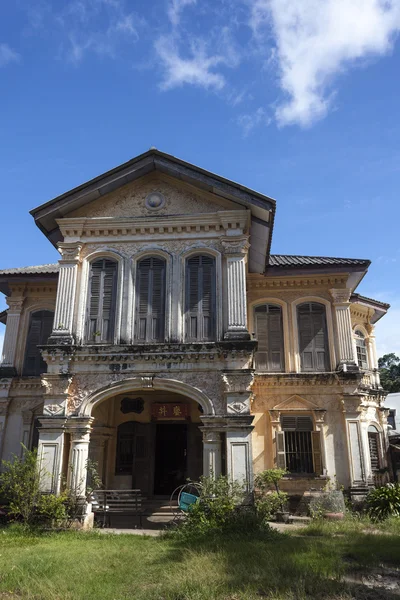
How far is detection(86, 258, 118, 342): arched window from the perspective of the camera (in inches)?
504

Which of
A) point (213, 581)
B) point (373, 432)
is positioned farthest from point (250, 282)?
point (213, 581)

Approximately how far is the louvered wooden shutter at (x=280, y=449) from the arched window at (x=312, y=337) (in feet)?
6.98

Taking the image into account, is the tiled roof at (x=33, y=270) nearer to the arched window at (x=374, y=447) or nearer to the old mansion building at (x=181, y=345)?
the old mansion building at (x=181, y=345)

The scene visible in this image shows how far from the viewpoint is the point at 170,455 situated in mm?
15633

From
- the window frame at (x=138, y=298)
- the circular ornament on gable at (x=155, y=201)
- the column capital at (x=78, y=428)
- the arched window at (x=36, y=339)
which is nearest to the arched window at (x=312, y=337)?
the window frame at (x=138, y=298)

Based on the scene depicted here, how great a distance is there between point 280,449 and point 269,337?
3424 millimetres

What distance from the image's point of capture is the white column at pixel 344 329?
15.6m

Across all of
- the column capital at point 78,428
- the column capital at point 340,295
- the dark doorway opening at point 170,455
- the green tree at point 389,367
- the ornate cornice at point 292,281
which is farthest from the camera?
the green tree at point 389,367

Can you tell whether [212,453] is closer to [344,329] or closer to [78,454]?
[78,454]

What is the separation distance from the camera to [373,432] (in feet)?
53.2

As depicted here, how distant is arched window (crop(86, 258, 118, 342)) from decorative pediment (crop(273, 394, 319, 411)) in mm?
5829

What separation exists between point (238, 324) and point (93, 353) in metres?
3.54

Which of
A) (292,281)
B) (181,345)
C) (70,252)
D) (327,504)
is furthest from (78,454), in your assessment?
(292,281)

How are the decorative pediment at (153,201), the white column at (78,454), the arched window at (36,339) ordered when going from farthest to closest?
the arched window at (36,339) < the decorative pediment at (153,201) < the white column at (78,454)
